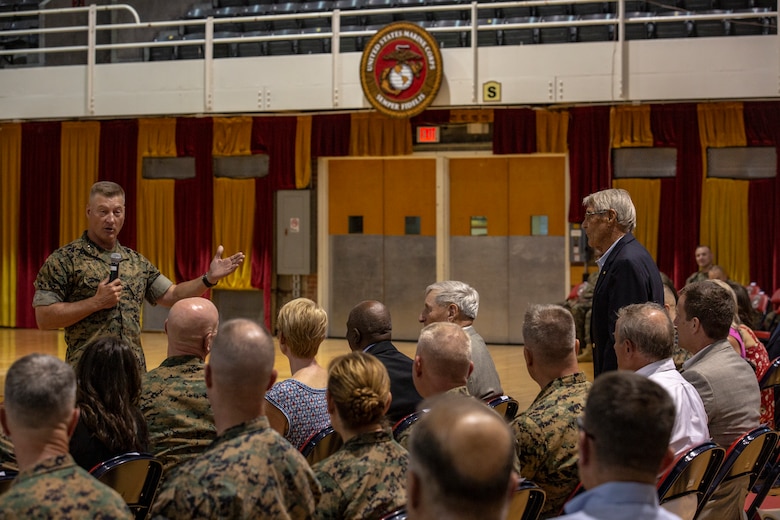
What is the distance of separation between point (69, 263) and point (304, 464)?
254 centimetres

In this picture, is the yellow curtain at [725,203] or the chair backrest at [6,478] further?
the yellow curtain at [725,203]

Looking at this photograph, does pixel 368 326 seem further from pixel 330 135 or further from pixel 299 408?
pixel 330 135

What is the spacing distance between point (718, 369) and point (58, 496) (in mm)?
2593

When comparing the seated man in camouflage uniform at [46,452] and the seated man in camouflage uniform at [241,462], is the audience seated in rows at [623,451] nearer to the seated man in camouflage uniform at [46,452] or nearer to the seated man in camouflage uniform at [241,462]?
the seated man in camouflage uniform at [241,462]

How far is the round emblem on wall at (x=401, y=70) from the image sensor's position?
1119 centimetres

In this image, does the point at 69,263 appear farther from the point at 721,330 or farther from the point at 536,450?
the point at 721,330

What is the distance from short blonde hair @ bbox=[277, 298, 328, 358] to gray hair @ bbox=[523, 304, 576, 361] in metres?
0.91

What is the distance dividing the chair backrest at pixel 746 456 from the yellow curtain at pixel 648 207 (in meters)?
7.91

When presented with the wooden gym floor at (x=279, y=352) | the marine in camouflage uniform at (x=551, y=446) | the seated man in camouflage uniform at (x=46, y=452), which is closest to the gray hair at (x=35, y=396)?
the seated man in camouflage uniform at (x=46, y=452)

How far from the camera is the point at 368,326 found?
14.2ft

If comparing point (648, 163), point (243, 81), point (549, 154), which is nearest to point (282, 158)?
point (243, 81)

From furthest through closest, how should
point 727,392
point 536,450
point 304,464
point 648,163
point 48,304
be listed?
1. point 648,163
2. point 48,304
3. point 727,392
4. point 536,450
5. point 304,464

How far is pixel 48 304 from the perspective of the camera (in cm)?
452

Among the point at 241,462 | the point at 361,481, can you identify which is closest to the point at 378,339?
the point at 361,481
